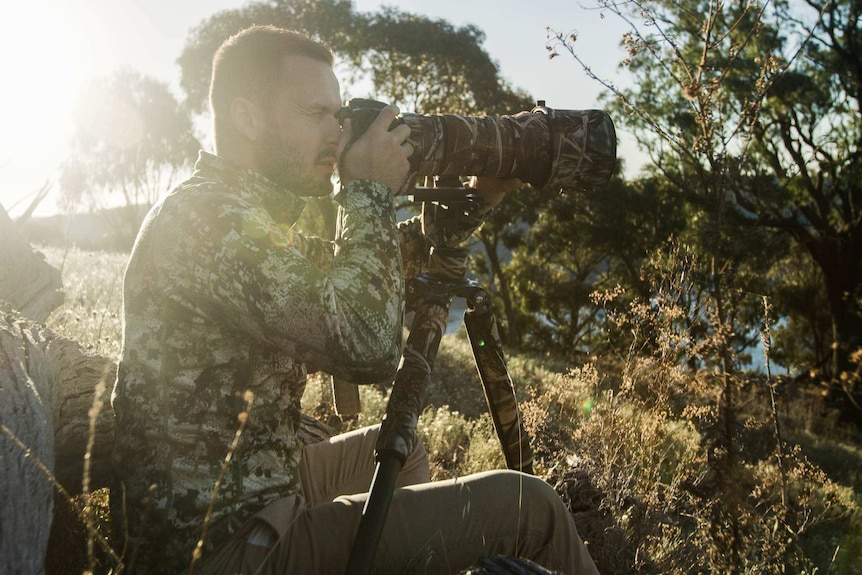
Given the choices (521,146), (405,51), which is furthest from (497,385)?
(405,51)

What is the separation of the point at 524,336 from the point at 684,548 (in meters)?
19.8

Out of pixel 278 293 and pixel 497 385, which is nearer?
pixel 278 293

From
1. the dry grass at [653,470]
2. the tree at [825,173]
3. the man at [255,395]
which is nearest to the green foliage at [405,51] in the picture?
the tree at [825,173]

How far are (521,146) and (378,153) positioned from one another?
0.53 m

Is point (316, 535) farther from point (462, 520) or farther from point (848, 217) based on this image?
point (848, 217)

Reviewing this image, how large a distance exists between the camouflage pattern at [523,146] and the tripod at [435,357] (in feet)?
0.42

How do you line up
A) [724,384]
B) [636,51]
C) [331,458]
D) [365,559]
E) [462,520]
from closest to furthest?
1. [365,559]
2. [462,520]
3. [331,458]
4. [724,384]
5. [636,51]

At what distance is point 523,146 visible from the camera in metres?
2.09

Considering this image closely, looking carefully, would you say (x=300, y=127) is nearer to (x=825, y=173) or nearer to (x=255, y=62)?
(x=255, y=62)

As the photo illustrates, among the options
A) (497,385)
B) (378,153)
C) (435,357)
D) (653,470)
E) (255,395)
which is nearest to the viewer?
(255,395)

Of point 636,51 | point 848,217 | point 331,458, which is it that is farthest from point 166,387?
point 848,217

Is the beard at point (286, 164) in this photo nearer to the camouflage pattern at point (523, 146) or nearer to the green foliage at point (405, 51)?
the camouflage pattern at point (523, 146)

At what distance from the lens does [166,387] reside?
159 cm

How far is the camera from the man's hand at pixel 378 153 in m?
1.83
